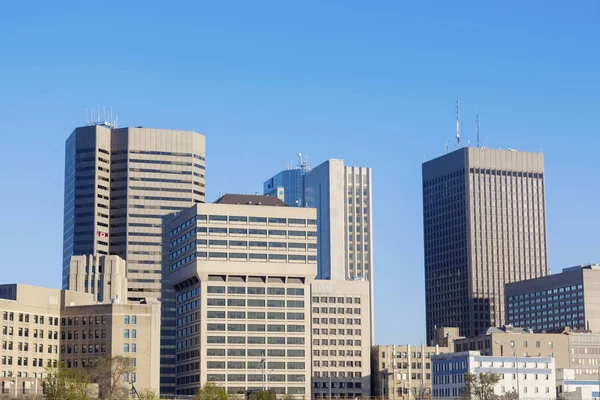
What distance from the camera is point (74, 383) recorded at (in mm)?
192375

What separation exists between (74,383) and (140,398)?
11.3 meters

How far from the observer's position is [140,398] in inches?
7500
